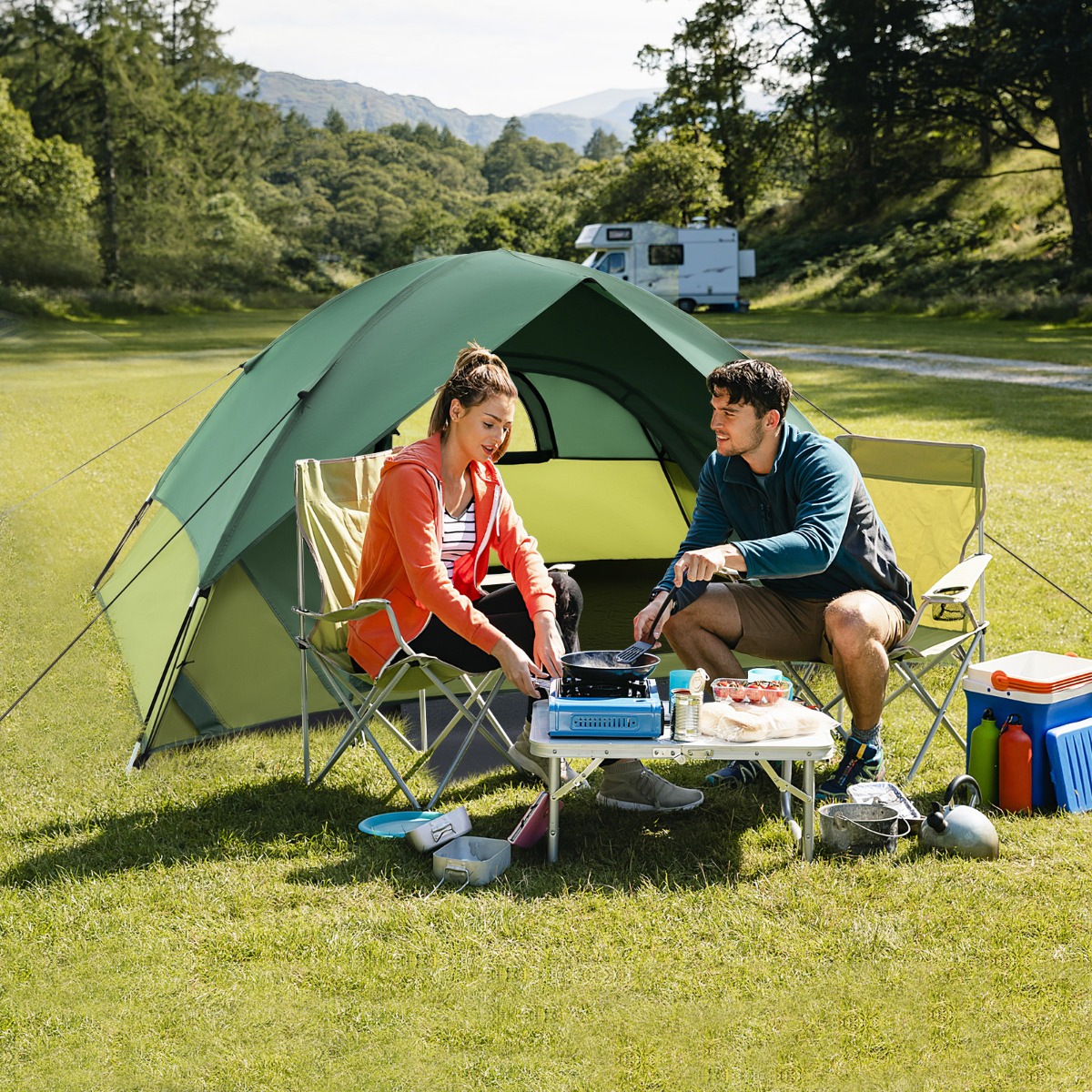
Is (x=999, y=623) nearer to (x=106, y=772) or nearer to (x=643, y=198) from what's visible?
(x=106, y=772)

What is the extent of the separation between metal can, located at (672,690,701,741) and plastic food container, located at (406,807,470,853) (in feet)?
1.73

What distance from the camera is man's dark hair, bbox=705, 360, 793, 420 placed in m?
2.77

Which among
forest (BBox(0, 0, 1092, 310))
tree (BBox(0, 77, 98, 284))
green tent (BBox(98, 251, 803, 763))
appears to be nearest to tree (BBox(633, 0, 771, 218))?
forest (BBox(0, 0, 1092, 310))

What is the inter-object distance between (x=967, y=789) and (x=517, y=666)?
1.08 meters

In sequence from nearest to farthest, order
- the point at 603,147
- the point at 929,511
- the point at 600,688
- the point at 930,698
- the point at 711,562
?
the point at 600,688
the point at 711,562
the point at 930,698
the point at 929,511
the point at 603,147

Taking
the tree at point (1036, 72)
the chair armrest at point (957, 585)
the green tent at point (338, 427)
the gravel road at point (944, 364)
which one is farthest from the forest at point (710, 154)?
the chair armrest at point (957, 585)

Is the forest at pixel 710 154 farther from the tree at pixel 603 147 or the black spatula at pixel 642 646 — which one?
the tree at pixel 603 147

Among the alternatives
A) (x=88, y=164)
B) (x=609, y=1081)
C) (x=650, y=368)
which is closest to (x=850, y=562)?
(x=609, y=1081)

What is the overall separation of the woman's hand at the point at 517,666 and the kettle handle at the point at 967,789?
3.15 ft

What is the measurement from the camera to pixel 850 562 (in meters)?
2.84

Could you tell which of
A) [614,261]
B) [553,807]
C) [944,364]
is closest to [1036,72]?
[614,261]

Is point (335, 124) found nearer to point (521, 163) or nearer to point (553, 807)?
Result: point (521, 163)

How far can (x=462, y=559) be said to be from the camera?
118 inches

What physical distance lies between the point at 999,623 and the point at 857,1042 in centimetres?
276
